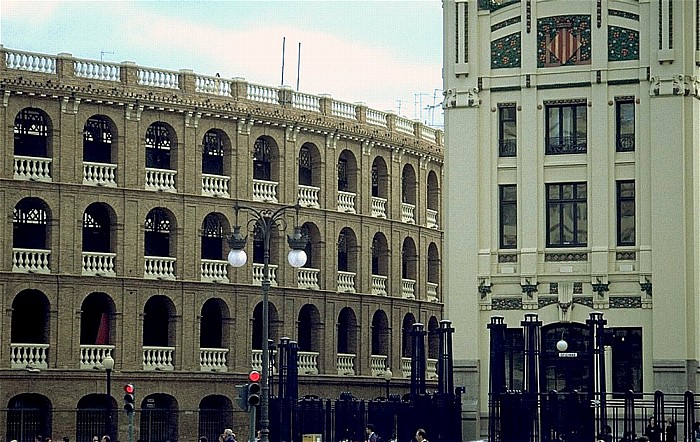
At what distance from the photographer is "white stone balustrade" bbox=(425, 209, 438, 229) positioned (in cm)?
8744

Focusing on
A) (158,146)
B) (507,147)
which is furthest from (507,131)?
(158,146)

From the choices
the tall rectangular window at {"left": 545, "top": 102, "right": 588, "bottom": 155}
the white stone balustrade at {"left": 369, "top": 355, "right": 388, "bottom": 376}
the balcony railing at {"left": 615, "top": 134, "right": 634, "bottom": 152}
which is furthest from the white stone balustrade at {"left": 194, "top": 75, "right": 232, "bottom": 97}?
the balcony railing at {"left": 615, "top": 134, "right": 634, "bottom": 152}

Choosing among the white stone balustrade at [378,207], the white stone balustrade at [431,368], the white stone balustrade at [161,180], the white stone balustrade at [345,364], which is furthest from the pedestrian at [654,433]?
the white stone balustrade at [431,368]

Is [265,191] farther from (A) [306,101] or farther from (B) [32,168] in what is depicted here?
(B) [32,168]

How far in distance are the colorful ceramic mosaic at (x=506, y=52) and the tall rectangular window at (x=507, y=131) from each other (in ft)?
4.60

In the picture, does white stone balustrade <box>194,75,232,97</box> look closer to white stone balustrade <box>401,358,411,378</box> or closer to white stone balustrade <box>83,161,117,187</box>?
white stone balustrade <box>83,161,117,187</box>

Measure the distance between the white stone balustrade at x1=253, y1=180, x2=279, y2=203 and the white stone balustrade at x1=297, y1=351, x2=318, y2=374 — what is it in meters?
6.80

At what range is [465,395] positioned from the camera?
59.3 metres

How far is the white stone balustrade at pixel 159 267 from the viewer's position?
7214 cm

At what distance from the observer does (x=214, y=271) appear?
74.5 meters

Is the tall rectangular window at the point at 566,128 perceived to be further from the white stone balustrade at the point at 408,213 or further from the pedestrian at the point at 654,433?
the white stone balustrade at the point at 408,213

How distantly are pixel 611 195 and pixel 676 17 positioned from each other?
239 inches

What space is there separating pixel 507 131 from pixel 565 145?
208 centimetres

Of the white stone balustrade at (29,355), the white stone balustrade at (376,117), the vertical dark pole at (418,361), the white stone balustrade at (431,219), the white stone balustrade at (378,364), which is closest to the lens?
the vertical dark pole at (418,361)
